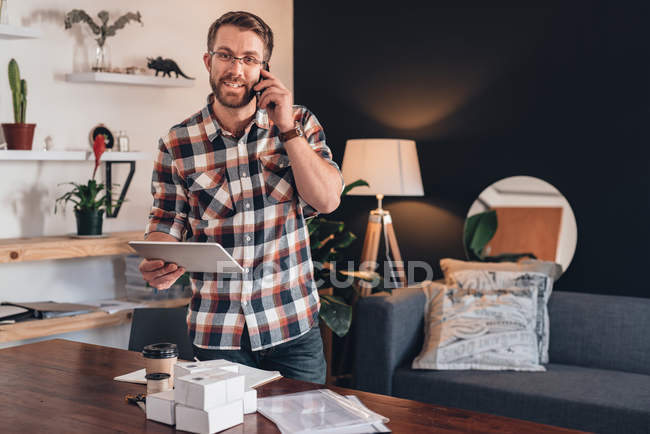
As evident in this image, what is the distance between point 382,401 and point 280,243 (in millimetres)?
531

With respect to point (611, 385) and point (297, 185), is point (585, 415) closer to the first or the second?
point (611, 385)

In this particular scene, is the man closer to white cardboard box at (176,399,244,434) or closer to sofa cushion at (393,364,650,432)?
white cardboard box at (176,399,244,434)

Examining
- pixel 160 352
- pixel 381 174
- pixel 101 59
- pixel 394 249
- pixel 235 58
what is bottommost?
pixel 160 352

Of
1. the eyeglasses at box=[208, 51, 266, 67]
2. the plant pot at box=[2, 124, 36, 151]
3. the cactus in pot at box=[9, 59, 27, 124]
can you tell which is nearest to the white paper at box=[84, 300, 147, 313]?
the plant pot at box=[2, 124, 36, 151]

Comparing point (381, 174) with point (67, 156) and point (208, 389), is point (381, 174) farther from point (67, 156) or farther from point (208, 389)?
point (208, 389)

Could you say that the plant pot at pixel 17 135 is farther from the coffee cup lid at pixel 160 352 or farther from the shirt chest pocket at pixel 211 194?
the coffee cup lid at pixel 160 352

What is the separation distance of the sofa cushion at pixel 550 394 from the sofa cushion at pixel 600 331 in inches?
3.6

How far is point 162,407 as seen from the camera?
147 centimetres

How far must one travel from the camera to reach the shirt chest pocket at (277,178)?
1.98 metres

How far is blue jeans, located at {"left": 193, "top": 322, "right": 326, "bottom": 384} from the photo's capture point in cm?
191

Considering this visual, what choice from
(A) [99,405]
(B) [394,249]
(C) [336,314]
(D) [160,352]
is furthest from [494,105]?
(A) [99,405]

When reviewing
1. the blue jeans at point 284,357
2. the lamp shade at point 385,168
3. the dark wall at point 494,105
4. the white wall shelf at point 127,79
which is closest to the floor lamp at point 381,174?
the lamp shade at point 385,168

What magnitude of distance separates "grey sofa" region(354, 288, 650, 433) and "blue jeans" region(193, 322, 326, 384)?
133 centimetres

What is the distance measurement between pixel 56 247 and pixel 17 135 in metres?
0.50
